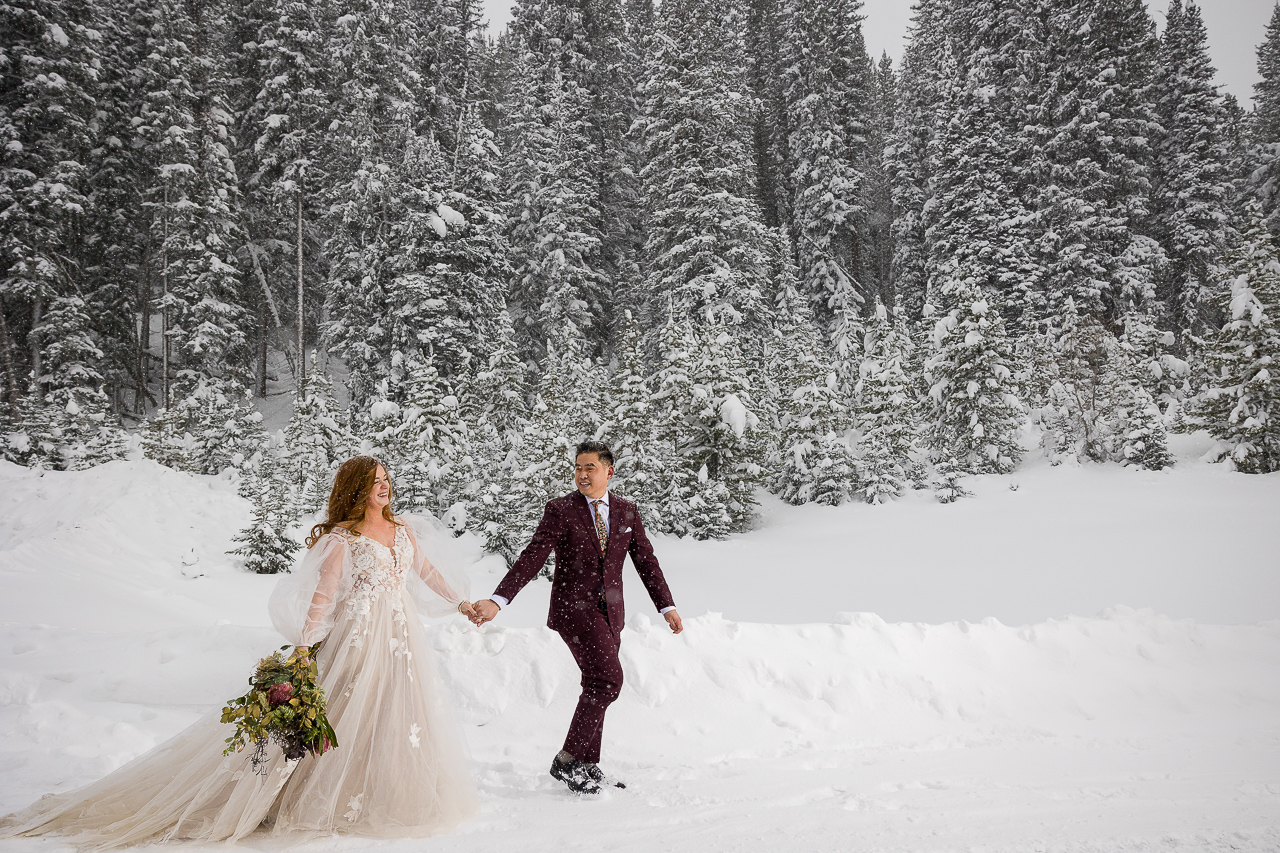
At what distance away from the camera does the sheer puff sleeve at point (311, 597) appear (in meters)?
3.47

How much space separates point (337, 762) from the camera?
133 inches

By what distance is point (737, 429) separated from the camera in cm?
1450

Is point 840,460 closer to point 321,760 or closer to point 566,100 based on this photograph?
point 321,760

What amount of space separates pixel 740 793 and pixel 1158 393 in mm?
20526

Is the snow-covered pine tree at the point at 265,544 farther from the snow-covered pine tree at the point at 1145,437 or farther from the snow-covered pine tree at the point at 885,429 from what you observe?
the snow-covered pine tree at the point at 1145,437

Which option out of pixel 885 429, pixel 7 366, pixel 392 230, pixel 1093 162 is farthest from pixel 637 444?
pixel 1093 162

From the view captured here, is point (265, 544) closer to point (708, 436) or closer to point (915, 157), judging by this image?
point (708, 436)

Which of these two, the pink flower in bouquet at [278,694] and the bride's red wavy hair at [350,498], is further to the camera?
the bride's red wavy hair at [350,498]

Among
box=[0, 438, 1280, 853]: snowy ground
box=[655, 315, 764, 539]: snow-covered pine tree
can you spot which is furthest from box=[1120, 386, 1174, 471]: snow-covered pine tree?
box=[655, 315, 764, 539]: snow-covered pine tree

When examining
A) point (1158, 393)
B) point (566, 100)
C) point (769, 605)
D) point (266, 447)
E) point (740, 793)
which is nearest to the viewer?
point (740, 793)

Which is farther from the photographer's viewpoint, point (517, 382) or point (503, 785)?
point (517, 382)

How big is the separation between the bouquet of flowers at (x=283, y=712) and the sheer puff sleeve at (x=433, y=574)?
0.83m

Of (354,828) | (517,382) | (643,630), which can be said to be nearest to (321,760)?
(354,828)

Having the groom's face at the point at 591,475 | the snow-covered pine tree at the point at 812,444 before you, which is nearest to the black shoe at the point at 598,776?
the groom's face at the point at 591,475
